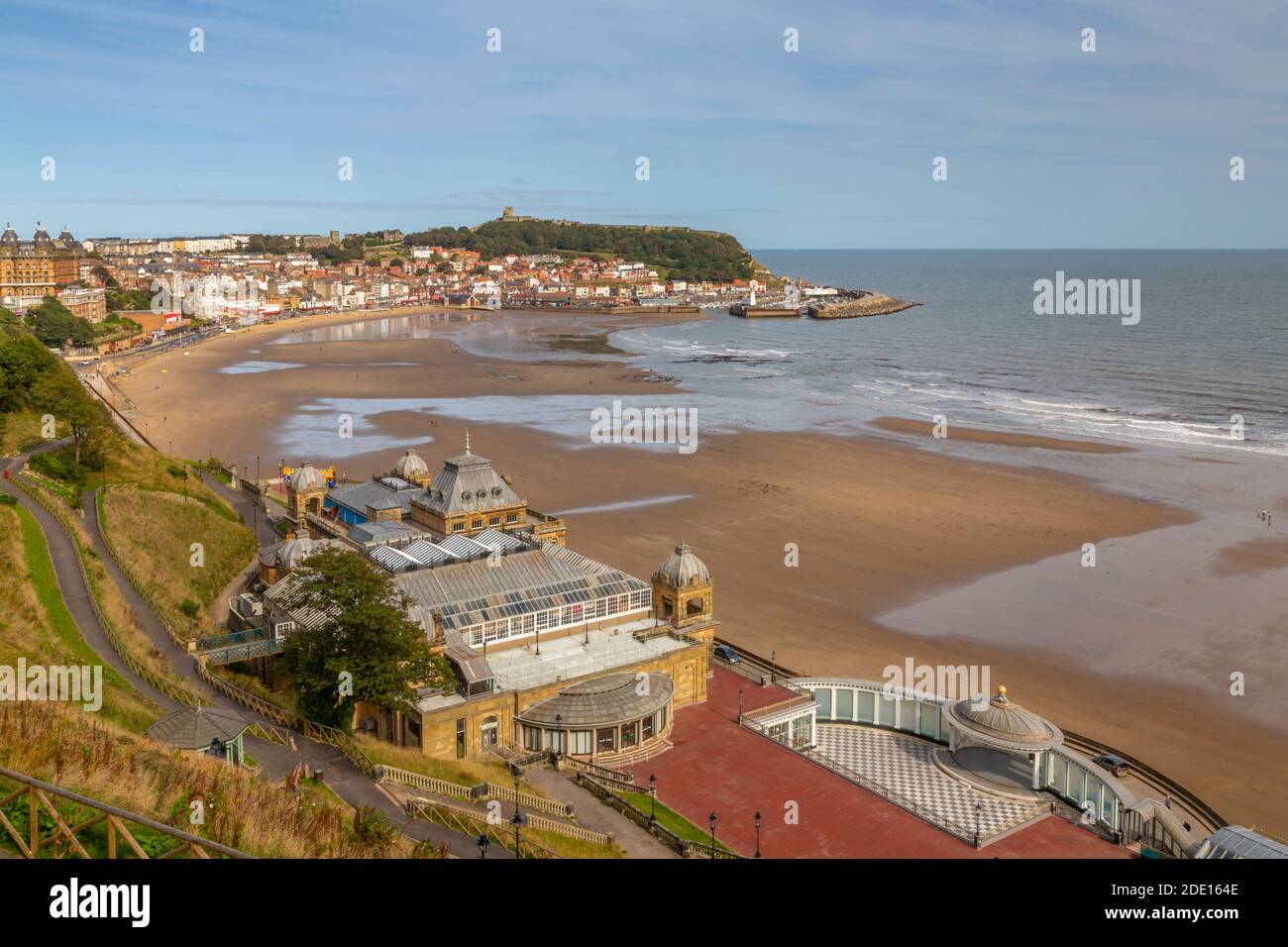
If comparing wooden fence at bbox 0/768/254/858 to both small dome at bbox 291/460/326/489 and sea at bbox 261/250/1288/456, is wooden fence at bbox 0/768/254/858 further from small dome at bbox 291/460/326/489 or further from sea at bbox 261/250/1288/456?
sea at bbox 261/250/1288/456

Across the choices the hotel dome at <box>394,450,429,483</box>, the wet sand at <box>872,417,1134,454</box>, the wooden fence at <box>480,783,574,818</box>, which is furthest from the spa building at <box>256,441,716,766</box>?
the wet sand at <box>872,417,1134,454</box>

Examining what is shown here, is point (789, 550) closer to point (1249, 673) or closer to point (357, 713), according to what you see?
point (1249, 673)

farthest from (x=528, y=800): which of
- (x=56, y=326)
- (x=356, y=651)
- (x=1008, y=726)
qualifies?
(x=56, y=326)

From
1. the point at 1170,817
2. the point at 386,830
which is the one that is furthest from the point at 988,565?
the point at 386,830

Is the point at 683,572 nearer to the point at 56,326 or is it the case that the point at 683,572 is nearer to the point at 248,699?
the point at 248,699

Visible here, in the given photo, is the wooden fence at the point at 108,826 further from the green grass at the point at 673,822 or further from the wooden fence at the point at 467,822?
the green grass at the point at 673,822
